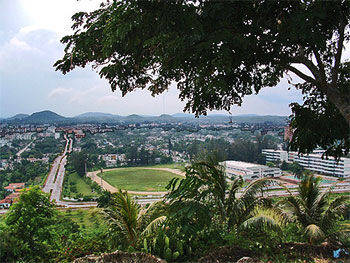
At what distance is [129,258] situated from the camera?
2.95 m

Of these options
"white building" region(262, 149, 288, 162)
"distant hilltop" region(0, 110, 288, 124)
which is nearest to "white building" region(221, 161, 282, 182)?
"white building" region(262, 149, 288, 162)

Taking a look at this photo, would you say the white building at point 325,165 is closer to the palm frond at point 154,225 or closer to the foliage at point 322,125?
the foliage at point 322,125

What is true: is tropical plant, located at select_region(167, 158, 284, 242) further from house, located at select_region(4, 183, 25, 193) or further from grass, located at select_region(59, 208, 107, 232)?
house, located at select_region(4, 183, 25, 193)

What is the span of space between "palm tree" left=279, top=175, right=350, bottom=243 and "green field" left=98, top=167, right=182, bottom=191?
261cm

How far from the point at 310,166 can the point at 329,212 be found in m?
1.73

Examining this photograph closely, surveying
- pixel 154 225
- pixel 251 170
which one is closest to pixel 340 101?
pixel 154 225

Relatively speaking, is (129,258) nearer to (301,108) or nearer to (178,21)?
(178,21)

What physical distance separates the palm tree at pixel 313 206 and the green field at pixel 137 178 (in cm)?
261

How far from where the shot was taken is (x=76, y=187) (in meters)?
5.96

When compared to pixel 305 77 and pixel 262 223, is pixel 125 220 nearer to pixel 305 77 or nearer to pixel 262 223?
pixel 262 223

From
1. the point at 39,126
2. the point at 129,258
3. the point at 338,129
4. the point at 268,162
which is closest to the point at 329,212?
the point at 338,129

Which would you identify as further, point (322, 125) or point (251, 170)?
point (251, 170)

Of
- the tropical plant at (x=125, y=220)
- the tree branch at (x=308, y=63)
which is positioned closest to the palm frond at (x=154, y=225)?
the tropical plant at (x=125, y=220)

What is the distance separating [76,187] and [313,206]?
15.4ft
